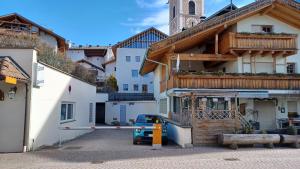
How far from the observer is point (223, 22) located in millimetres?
21188

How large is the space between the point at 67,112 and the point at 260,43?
1428 centimetres

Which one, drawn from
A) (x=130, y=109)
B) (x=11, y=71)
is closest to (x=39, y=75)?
(x=11, y=71)

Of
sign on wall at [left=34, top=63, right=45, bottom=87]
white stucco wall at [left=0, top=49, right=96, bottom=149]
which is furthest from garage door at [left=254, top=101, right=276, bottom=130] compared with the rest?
sign on wall at [left=34, top=63, right=45, bottom=87]

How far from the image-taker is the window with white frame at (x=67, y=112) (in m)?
16.4

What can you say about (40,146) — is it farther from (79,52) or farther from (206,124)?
(79,52)

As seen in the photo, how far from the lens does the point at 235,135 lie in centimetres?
1368

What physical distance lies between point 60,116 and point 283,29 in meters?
18.3

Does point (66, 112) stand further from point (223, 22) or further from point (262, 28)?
point (262, 28)

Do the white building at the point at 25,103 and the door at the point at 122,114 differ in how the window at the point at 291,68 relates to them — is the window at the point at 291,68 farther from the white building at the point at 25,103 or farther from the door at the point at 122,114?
the white building at the point at 25,103

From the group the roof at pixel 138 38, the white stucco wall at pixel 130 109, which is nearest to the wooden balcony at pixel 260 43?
the white stucco wall at pixel 130 109

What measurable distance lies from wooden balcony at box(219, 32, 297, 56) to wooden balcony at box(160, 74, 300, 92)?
192 centimetres

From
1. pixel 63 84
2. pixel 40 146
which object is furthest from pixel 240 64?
pixel 40 146

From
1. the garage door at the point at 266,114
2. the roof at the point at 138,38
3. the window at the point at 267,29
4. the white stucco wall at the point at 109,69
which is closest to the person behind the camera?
the garage door at the point at 266,114

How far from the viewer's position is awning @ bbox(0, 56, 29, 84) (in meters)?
10.2
